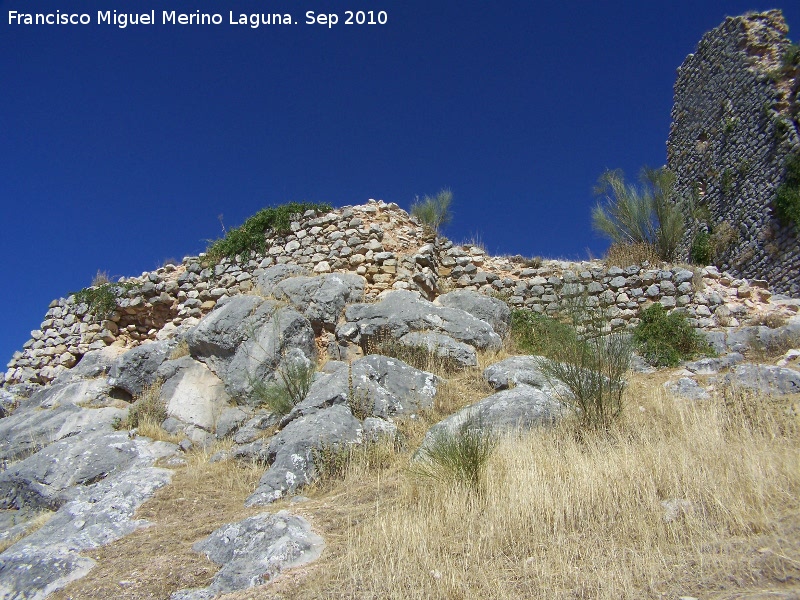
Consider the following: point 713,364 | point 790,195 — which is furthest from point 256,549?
point 790,195

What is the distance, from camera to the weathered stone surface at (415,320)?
8.94 metres

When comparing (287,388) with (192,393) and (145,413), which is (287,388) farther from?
(145,413)

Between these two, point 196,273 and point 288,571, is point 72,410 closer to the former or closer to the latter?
point 196,273

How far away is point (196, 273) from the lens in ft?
40.0

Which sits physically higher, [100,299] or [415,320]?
[100,299]

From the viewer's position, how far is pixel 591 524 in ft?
12.2

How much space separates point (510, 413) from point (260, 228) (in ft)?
25.5

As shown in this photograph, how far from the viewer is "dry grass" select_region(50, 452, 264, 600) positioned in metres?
3.95

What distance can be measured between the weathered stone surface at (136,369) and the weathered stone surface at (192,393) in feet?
1.17

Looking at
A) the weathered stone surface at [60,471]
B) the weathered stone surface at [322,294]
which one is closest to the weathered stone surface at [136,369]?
the weathered stone surface at [60,471]

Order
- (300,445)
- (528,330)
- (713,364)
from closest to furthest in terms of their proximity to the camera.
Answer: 1. (300,445)
2. (713,364)
3. (528,330)

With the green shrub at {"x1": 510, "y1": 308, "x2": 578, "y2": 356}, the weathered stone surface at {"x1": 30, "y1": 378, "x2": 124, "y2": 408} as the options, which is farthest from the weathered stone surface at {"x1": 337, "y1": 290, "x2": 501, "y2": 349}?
the weathered stone surface at {"x1": 30, "y1": 378, "x2": 124, "y2": 408}

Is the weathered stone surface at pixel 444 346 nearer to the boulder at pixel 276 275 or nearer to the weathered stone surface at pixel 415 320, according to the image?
the weathered stone surface at pixel 415 320

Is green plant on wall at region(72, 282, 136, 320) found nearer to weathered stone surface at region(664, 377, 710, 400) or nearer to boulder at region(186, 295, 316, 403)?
boulder at region(186, 295, 316, 403)
